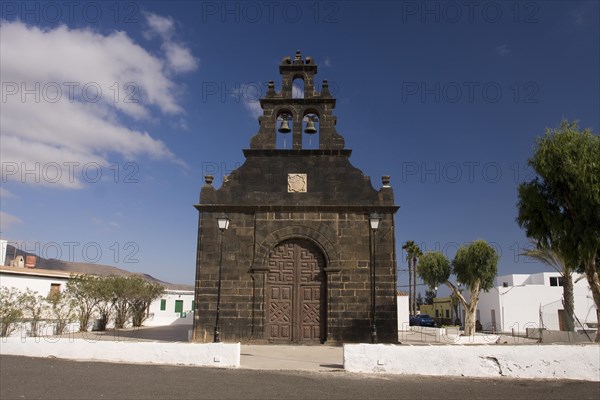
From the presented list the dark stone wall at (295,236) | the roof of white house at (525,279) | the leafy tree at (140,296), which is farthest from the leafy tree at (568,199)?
the roof of white house at (525,279)

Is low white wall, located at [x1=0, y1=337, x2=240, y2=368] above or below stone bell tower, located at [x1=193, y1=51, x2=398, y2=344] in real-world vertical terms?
below

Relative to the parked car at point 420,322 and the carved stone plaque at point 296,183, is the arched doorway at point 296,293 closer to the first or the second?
the carved stone plaque at point 296,183

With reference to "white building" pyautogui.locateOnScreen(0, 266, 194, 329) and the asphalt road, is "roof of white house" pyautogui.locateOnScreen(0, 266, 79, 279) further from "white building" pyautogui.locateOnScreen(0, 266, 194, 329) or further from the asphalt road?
the asphalt road

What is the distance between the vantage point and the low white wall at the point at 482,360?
29.0ft

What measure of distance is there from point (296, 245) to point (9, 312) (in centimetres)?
1017

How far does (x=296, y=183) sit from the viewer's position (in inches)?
612

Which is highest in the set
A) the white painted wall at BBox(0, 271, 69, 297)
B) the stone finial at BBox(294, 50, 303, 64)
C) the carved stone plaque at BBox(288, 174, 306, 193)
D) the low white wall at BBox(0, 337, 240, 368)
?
the stone finial at BBox(294, 50, 303, 64)

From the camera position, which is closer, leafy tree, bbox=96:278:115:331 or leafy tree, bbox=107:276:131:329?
leafy tree, bbox=96:278:115:331

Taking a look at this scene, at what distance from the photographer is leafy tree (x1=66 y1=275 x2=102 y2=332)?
→ 69.6 ft

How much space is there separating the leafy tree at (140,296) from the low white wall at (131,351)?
13.2 meters

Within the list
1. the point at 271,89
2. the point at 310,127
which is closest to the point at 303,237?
the point at 310,127

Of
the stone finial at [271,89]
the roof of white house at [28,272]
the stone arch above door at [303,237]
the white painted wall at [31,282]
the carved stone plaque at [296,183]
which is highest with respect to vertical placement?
the stone finial at [271,89]

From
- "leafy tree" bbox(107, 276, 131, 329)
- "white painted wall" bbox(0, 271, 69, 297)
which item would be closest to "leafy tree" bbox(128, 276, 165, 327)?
"leafy tree" bbox(107, 276, 131, 329)

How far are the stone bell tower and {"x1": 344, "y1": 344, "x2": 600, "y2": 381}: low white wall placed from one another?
4443 mm
